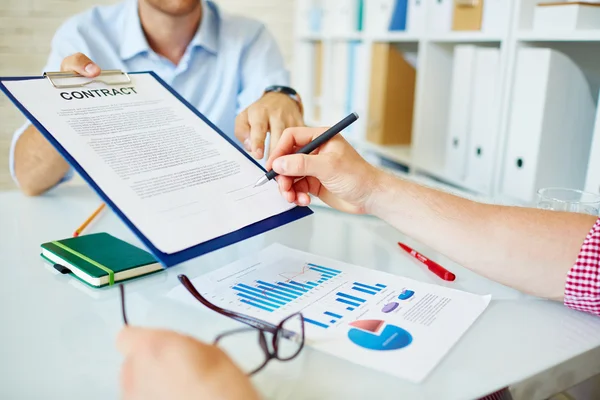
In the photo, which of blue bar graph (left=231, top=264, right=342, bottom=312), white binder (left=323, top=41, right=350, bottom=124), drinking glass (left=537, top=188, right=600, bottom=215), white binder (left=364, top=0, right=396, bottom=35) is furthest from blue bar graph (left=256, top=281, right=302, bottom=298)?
white binder (left=323, top=41, right=350, bottom=124)

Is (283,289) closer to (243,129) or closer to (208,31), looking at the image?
(243,129)

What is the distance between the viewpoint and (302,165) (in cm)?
69

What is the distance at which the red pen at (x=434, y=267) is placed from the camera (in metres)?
0.71

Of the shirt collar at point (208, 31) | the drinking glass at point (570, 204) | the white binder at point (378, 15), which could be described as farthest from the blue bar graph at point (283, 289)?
the white binder at point (378, 15)

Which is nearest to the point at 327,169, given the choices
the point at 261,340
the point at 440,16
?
the point at 261,340

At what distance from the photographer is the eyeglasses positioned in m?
0.50

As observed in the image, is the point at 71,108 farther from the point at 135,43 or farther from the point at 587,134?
the point at 587,134

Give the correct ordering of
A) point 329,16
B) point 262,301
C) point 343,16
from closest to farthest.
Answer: point 262,301 → point 343,16 → point 329,16

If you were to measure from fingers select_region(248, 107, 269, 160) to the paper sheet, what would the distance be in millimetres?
108

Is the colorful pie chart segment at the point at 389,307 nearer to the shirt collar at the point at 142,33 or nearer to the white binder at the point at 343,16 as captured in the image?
the shirt collar at the point at 142,33

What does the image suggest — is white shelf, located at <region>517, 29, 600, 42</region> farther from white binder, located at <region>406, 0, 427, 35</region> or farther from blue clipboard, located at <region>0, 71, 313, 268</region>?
blue clipboard, located at <region>0, 71, 313, 268</region>

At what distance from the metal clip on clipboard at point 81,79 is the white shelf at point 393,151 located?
A: 126cm

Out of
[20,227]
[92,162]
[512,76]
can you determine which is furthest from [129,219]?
[512,76]

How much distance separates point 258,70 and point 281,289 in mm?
972
